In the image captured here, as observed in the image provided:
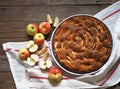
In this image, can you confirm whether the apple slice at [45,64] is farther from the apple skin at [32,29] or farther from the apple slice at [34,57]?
the apple skin at [32,29]

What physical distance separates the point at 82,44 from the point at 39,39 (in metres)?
0.20

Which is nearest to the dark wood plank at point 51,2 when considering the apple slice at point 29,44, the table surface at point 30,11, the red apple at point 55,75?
the table surface at point 30,11

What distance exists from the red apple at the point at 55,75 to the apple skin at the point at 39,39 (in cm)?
15

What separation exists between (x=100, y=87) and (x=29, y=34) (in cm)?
41

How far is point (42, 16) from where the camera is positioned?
1.36 m

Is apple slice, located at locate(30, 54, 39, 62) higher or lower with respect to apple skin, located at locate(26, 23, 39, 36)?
lower

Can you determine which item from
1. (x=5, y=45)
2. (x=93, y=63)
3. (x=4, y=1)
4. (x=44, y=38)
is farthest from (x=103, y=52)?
(x=4, y=1)

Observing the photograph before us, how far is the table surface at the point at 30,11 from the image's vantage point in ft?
4.40

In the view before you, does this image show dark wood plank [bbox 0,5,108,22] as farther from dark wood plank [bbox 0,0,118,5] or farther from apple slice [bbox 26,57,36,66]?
apple slice [bbox 26,57,36,66]

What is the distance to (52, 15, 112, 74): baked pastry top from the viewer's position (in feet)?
3.87

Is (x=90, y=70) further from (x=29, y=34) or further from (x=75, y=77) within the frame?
(x=29, y=34)

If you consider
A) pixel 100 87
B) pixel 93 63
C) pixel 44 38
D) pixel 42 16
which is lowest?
pixel 100 87

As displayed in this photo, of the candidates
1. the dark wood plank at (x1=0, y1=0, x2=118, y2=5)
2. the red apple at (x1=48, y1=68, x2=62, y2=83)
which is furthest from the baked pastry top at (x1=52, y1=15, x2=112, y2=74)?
the dark wood plank at (x1=0, y1=0, x2=118, y2=5)

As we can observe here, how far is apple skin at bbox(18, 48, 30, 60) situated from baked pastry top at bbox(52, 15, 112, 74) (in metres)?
0.13
